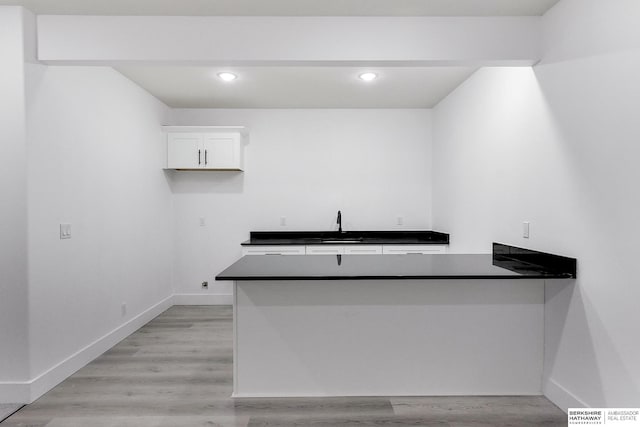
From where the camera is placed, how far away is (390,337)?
232 cm

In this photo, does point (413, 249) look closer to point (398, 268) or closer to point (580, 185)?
point (398, 268)

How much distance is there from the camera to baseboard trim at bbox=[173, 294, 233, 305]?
15.2 feet

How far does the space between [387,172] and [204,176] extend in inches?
93.1

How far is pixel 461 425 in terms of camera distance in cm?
204

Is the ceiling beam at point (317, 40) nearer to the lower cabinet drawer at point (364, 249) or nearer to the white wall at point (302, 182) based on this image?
the lower cabinet drawer at point (364, 249)

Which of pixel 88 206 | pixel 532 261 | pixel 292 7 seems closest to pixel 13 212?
pixel 88 206

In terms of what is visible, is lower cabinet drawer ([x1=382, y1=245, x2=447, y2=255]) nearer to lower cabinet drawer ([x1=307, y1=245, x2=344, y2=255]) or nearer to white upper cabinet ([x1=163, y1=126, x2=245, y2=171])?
lower cabinet drawer ([x1=307, y1=245, x2=344, y2=255])

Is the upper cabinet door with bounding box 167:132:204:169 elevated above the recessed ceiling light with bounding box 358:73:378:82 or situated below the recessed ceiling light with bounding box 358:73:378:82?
below

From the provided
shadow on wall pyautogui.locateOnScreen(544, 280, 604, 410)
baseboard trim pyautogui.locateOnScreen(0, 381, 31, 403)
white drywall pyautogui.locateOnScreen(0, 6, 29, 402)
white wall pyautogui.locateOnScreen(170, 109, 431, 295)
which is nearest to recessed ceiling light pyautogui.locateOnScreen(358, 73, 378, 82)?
white wall pyautogui.locateOnScreen(170, 109, 431, 295)

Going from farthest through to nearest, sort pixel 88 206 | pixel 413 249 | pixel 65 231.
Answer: pixel 413 249 < pixel 88 206 < pixel 65 231

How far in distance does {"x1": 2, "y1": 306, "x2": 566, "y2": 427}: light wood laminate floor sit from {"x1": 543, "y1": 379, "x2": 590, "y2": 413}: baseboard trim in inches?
1.7

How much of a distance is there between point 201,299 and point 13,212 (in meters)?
2.65

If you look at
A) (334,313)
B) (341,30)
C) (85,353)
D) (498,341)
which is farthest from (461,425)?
(85,353)

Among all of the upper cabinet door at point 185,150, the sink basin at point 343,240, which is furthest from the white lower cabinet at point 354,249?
the upper cabinet door at point 185,150
